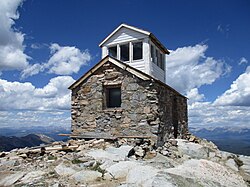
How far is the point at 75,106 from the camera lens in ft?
53.1

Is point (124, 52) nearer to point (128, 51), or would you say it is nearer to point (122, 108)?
point (128, 51)

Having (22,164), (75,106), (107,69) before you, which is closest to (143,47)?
(107,69)

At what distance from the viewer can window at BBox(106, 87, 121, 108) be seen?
15438 mm

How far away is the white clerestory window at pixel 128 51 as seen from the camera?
17969mm

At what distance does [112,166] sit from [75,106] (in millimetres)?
8070

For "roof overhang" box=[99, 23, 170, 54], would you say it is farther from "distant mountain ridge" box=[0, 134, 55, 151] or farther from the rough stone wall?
"distant mountain ridge" box=[0, 134, 55, 151]

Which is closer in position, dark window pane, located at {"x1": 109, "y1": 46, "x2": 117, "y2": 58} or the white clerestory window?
the white clerestory window

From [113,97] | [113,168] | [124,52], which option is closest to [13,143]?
[124,52]

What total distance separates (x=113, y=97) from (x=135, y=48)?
15.4 ft

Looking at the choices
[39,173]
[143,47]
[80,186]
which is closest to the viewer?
[80,186]

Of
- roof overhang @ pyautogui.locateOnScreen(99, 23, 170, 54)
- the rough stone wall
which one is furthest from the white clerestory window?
the rough stone wall

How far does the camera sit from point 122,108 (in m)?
14.6

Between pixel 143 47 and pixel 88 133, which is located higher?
pixel 143 47

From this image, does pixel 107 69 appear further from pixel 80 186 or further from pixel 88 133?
pixel 80 186
